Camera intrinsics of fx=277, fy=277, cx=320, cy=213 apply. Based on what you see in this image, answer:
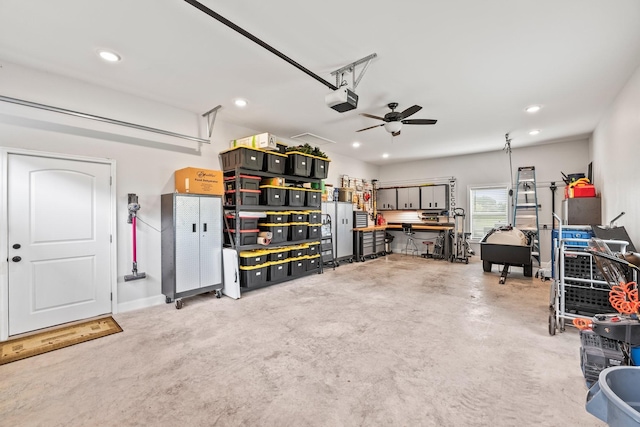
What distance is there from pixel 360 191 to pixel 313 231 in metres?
3.46

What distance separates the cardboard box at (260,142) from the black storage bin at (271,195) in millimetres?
708

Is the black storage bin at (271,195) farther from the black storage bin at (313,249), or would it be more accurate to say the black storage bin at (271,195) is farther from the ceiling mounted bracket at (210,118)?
the ceiling mounted bracket at (210,118)

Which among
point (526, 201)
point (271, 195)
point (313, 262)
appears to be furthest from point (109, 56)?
point (526, 201)

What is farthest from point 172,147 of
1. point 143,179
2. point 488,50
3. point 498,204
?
point 498,204

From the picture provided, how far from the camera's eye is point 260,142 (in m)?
4.78

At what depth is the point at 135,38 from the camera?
2.66 m

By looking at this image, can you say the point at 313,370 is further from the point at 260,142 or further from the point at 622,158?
the point at 622,158

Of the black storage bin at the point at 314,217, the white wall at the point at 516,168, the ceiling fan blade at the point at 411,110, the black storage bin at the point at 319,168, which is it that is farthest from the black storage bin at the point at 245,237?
the white wall at the point at 516,168

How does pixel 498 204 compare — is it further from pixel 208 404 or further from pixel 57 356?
pixel 57 356

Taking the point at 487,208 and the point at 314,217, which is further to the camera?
the point at 487,208

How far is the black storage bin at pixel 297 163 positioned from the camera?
5.35 m

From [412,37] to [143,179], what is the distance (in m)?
3.91

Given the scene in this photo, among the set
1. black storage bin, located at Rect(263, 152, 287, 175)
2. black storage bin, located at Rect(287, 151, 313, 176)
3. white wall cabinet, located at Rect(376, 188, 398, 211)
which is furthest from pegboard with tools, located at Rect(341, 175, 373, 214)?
black storage bin, located at Rect(263, 152, 287, 175)

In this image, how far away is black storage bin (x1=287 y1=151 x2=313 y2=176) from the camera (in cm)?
535
